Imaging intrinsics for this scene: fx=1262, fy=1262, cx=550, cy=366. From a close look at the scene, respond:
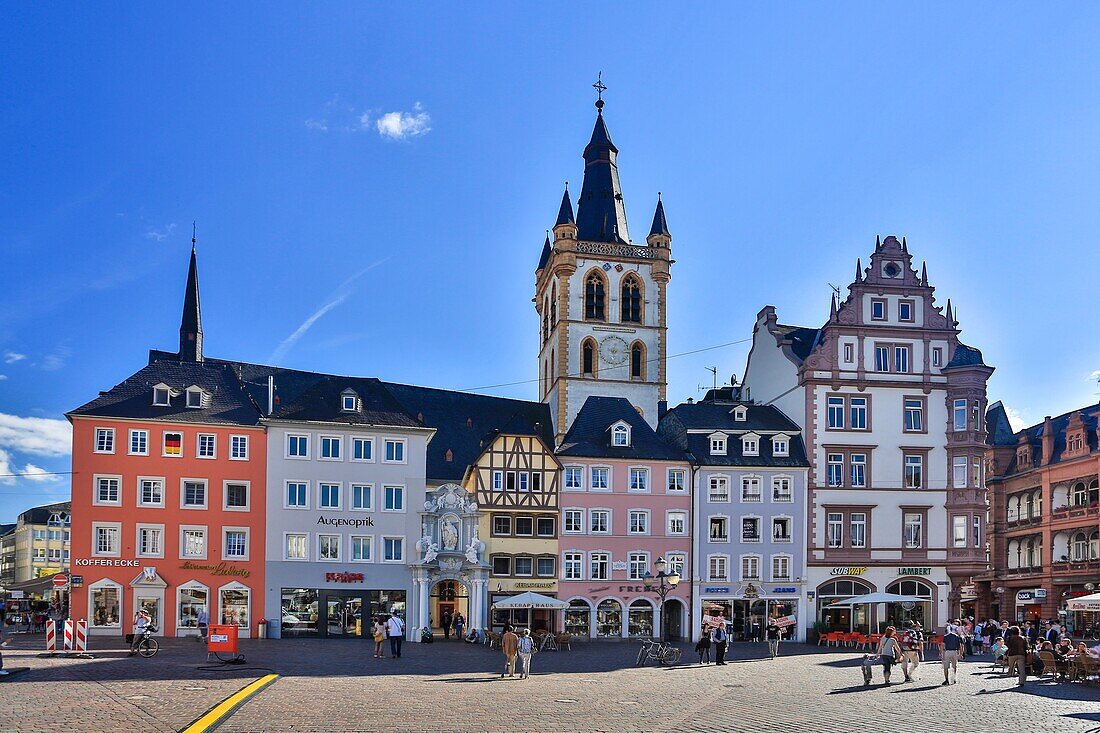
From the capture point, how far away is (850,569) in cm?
6706

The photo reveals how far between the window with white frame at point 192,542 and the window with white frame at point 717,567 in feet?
84.4

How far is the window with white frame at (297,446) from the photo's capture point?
61.1 m

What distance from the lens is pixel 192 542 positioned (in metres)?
59.1

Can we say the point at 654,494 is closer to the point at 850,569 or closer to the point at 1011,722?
the point at 850,569

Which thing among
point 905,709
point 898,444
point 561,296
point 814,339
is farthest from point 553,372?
point 905,709

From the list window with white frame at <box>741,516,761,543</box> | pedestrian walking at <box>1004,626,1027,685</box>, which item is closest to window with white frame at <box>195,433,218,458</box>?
window with white frame at <box>741,516,761,543</box>

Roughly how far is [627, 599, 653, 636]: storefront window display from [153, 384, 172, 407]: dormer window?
2552 centimetres

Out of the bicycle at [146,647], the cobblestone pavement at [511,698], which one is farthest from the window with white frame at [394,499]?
the bicycle at [146,647]

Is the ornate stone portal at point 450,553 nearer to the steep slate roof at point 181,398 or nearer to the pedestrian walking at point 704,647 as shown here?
the steep slate roof at point 181,398

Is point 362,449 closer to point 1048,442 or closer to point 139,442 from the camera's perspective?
point 139,442

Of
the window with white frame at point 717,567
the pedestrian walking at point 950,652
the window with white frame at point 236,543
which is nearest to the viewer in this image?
the pedestrian walking at point 950,652

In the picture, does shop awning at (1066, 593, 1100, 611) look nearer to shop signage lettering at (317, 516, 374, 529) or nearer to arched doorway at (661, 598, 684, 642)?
arched doorway at (661, 598, 684, 642)

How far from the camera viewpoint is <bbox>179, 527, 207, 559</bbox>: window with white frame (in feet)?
193

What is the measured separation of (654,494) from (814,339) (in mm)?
14361
